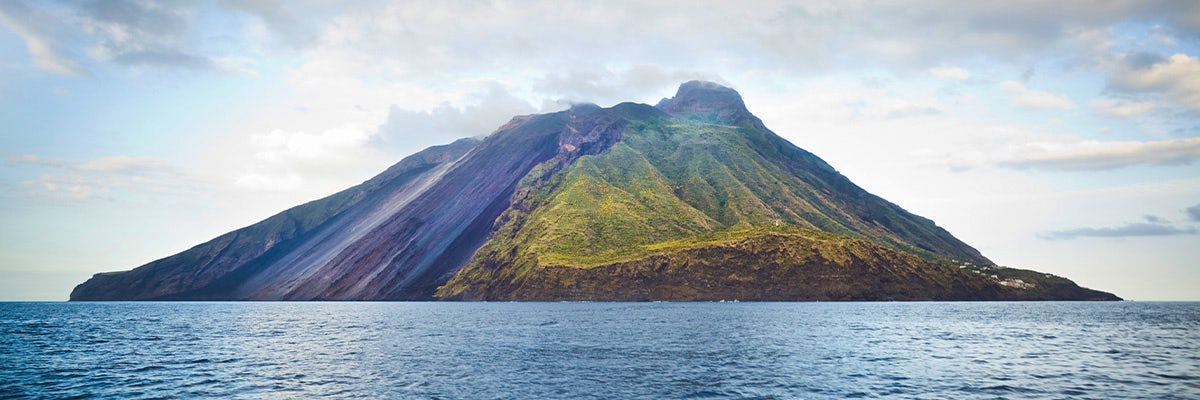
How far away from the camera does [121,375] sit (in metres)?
62.8

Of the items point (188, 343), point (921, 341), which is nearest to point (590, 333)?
point (921, 341)

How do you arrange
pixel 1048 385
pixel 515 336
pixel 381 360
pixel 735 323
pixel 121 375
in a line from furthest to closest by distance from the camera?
pixel 735 323, pixel 515 336, pixel 381 360, pixel 121 375, pixel 1048 385

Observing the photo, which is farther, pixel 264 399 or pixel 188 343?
pixel 188 343

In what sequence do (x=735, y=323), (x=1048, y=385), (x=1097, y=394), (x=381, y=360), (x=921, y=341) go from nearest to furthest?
(x=1097, y=394), (x=1048, y=385), (x=381, y=360), (x=921, y=341), (x=735, y=323)

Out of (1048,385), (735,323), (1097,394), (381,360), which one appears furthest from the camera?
(735,323)

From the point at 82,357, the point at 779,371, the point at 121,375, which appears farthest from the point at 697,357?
the point at 82,357

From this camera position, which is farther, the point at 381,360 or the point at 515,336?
the point at 515,336

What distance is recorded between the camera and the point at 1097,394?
1992 inches

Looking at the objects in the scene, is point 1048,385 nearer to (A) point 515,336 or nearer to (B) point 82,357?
(A) point 515,336

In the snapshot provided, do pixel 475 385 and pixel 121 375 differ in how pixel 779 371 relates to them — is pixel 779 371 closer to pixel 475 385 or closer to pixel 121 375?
pixel 475 385

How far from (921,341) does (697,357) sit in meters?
37.8

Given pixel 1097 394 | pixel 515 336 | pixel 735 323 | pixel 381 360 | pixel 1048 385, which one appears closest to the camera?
pixel 1097 394

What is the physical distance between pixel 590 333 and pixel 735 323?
115 feet

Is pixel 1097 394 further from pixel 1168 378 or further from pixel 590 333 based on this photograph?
pixel 590 333
